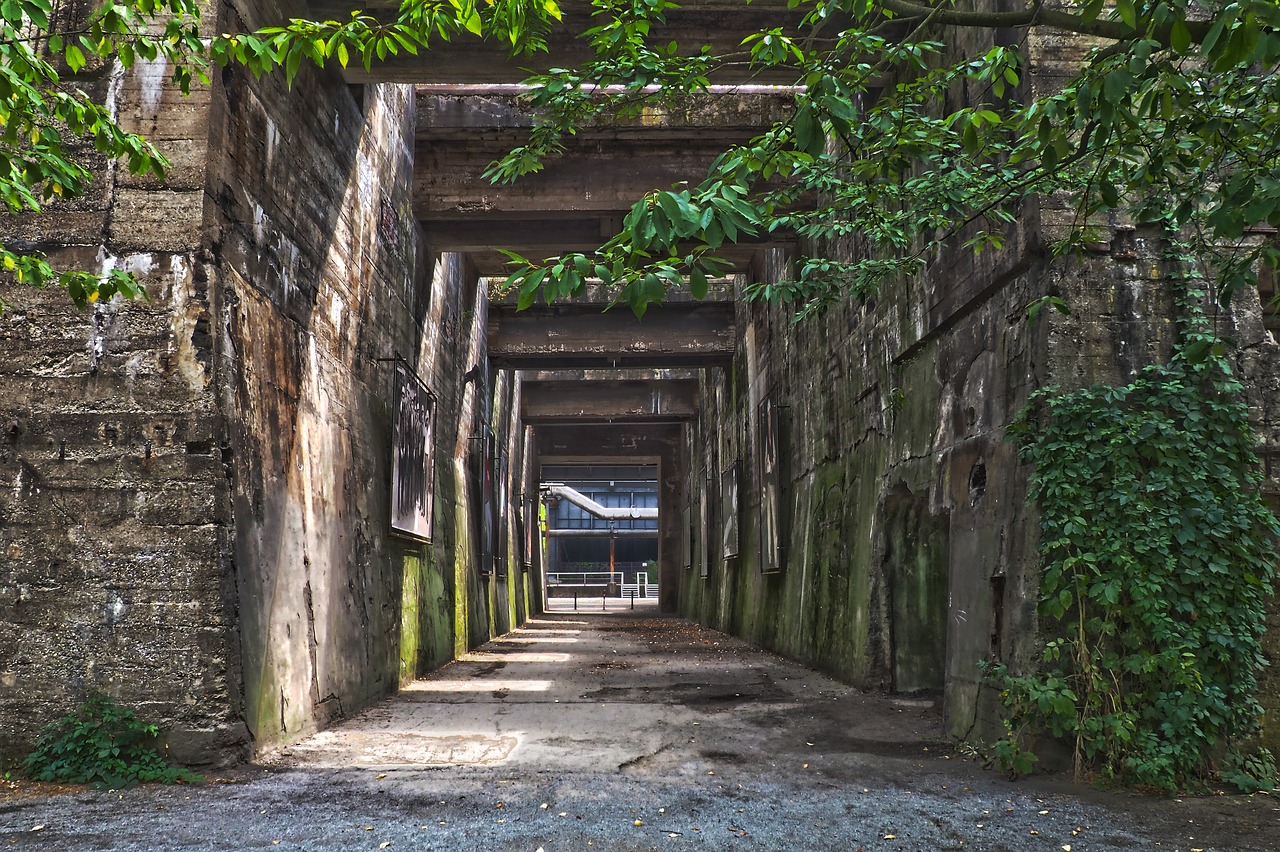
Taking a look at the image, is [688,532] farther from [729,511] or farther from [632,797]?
[632,797]

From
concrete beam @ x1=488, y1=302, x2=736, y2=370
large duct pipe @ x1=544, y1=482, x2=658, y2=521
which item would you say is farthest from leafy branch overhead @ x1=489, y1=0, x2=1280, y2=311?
large duct pipe @ x1=544, y1=482, x2=658, y2=521

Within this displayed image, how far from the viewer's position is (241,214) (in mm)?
5250

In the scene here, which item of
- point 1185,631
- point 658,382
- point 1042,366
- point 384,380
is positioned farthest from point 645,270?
Answer: point 658,382

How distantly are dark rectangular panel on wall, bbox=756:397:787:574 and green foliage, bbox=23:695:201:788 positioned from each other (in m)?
7.82

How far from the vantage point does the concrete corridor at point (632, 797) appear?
3.64 meters

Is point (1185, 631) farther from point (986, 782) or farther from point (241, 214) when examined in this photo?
point (241, 214)

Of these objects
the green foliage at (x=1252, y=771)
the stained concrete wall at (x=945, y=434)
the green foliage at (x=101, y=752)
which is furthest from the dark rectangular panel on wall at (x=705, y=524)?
the green foliage at (x=101, y=752)

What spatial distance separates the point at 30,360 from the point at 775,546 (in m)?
8.28

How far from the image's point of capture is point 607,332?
1501 cm

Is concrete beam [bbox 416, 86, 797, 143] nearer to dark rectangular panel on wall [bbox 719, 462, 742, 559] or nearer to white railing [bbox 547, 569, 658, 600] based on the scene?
dark rectangular panel on wall [bbox 719, 462, 742, 559]

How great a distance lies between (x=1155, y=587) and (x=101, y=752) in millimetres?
4909

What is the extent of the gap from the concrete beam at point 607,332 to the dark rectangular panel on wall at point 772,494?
291 centimetres

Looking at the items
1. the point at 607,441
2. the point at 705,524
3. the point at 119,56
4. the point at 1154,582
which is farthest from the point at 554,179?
the point at 607,441

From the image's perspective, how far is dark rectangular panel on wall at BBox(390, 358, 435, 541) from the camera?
8391 millimetres
